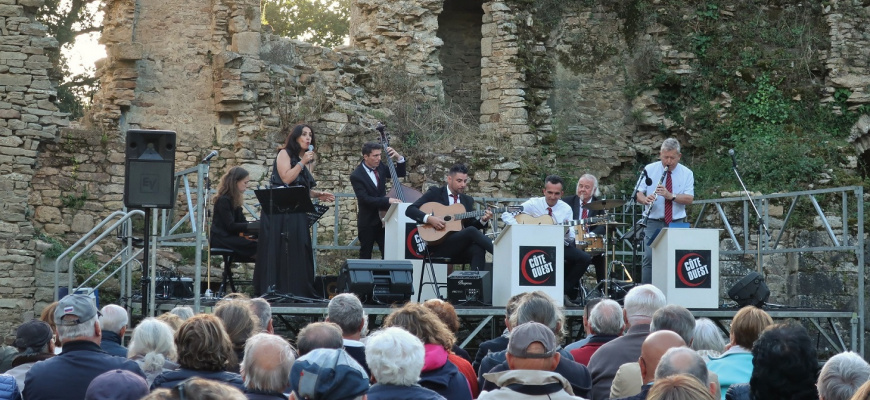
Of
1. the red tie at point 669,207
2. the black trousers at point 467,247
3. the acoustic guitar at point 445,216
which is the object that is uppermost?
the red tie at point 669,207

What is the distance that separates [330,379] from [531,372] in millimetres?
1009

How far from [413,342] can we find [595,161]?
13574 mm

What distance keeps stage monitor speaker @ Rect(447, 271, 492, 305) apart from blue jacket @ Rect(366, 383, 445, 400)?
5.72 meters

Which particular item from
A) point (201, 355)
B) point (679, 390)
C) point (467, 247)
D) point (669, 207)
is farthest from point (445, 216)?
point (679, 390)


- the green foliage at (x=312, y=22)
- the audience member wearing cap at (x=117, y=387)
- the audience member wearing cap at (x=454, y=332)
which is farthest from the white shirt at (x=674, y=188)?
the green foliage at (x=312, y=22)

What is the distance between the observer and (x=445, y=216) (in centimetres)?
1127

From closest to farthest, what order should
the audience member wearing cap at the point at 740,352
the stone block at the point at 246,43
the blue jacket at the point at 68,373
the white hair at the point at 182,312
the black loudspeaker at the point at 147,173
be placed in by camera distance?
the blue jacket at the point at 68,373 → the audience member wearing cap at the point at 740,352 → the white hair at the point at 182,312 → the black loudspeaker at the point at 147,173 → the stone block at the point at 246,43

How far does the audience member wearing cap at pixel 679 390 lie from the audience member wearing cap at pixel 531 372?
1.04 m

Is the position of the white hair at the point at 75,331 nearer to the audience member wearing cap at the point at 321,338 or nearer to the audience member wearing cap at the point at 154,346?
the audience member wearing cap at the point at 154,346

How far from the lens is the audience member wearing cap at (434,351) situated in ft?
19.1

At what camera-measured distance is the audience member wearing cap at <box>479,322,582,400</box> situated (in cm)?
511

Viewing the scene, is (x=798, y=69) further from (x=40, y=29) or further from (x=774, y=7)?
(x=40, y=29)

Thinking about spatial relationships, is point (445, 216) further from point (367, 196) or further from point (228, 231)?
point (228, 231)

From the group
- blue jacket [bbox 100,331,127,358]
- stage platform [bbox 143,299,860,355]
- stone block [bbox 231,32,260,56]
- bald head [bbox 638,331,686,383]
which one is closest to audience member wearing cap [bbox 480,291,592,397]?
bald head [bbox 638,331,686,383]
